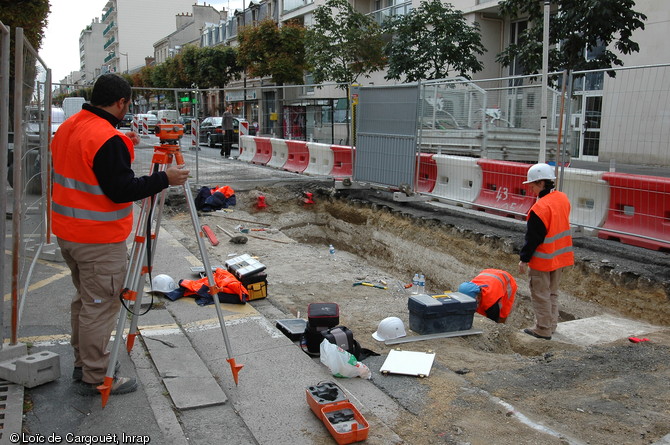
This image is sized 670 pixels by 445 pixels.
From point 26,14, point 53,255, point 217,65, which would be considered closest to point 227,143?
point 26,14

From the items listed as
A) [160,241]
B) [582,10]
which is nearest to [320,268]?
[160,241]

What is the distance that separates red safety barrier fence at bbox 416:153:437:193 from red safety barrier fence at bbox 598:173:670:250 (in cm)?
365

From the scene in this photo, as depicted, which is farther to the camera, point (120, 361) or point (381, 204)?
point (381, 204)

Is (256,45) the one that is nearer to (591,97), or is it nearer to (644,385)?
(591,97)

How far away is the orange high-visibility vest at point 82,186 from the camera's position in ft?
11.3

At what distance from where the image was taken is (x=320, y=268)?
8250 millimetres

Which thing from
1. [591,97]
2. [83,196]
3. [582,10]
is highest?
[582,10]

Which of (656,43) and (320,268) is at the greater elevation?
(656,43)

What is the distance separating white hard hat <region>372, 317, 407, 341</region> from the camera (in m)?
5.09

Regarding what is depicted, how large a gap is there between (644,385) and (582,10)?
9.33 meters

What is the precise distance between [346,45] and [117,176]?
20.5 m

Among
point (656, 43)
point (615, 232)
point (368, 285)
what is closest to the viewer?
point (368, 285)

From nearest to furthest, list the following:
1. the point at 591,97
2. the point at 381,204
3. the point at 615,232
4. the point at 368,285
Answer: the point at 368,285
the point at 615,232
the point at 591,97
the point at 381,204

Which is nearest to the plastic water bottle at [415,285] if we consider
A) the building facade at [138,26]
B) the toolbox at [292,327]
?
the toolbox at [292,327]
